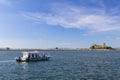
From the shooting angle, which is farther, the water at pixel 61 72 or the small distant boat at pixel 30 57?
the small distant boat at pixel 30 57

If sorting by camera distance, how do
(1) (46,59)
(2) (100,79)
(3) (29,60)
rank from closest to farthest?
(2) (100,79) < (3) (29,60) < (1) (46,59)

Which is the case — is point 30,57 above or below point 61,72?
above

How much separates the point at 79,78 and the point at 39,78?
9938 millimetres

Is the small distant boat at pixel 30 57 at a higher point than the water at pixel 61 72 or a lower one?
higher

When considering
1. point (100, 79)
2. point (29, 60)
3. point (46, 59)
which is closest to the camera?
point (100, 79)

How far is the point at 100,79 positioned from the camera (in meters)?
56.5

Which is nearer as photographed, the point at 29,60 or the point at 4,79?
the point at 4,79

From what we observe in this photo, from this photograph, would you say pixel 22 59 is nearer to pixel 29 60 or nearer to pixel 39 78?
pixel 29 60

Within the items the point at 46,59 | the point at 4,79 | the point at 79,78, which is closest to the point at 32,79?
the point at 4,79

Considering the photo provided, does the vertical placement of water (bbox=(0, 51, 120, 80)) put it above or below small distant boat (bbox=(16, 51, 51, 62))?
below

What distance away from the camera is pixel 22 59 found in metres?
118

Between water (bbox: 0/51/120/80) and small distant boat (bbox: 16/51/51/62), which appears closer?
water (bbox: 0/51/120/80)

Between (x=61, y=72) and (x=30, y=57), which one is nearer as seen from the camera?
(x=61, y=72)

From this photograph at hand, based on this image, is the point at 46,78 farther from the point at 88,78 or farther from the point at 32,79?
the point at 88,78
